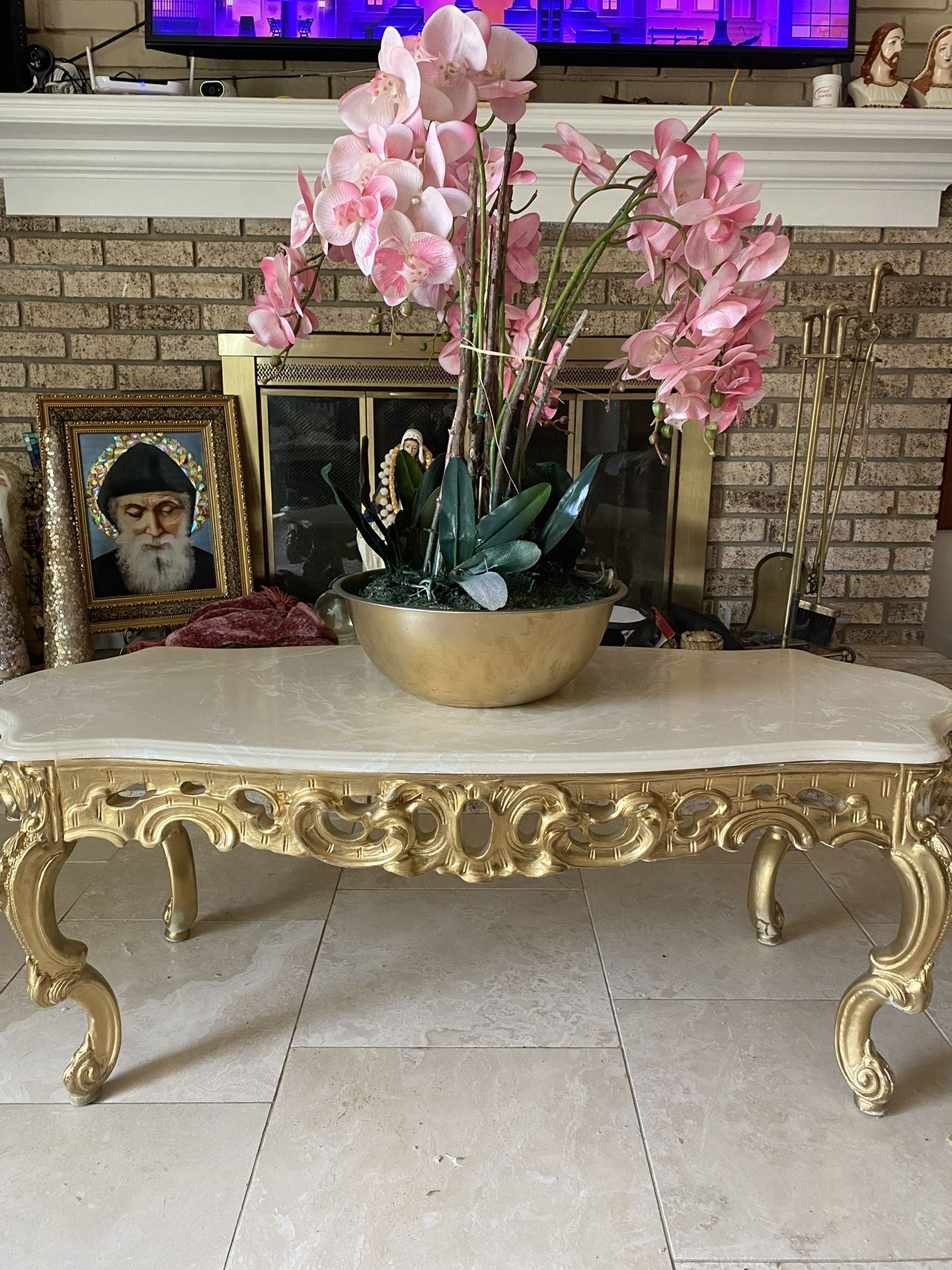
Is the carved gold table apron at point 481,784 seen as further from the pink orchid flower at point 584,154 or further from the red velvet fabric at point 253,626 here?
the red velvet fabric at point 253,626

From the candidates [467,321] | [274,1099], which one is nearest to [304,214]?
[467,321]

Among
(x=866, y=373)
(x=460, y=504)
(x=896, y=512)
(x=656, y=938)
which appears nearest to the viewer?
(x=460, y=504)

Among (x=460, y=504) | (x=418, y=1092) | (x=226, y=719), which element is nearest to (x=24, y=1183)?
(x=418, y=1092)

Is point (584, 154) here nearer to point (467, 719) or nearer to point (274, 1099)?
point (467, 719)

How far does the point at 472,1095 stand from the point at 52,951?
0.60 m

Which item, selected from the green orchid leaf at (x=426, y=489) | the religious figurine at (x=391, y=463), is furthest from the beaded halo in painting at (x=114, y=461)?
the green orchid leaf at (x=426, y=489)

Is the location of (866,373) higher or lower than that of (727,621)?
higher

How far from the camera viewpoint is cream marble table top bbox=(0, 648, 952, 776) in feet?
3.57

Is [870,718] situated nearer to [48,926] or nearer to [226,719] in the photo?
[226,719]

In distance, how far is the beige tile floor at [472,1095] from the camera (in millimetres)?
1089

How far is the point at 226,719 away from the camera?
3.86ft

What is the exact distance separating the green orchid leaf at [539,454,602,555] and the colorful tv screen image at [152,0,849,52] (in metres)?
1.91

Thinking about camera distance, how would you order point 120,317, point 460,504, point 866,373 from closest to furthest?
1. point 460,504
2. point 866,373
3. point 120,317

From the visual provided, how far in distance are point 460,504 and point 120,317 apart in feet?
A: 7.04
